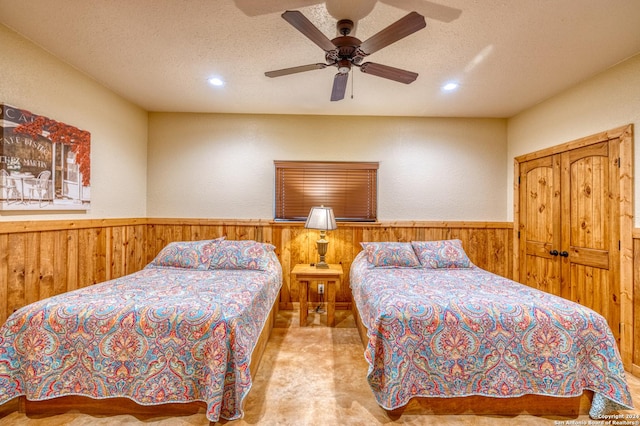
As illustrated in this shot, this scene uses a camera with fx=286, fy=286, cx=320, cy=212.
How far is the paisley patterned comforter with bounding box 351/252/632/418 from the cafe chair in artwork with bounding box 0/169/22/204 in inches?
106

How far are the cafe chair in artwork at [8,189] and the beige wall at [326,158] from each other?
1.61 meters

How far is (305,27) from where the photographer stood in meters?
1.56

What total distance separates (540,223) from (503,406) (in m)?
2.24

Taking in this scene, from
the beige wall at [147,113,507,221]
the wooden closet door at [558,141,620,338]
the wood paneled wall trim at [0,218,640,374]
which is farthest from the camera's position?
the beige wall at [147,113,507,221]

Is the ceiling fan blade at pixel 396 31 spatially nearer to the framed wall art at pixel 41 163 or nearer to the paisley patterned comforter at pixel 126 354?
the paisley patterned comforter at pixel 126 354

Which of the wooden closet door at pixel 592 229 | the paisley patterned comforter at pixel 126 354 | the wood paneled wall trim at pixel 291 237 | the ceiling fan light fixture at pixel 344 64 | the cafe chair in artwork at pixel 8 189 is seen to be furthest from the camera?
the wood paneled wall trim at pixel 291 237

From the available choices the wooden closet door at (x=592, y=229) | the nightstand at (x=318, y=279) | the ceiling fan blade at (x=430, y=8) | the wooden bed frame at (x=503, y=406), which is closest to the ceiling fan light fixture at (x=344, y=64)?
the ceiling fan blade at (x=430, y=8)

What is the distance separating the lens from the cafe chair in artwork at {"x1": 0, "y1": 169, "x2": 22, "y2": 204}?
2.01 meters

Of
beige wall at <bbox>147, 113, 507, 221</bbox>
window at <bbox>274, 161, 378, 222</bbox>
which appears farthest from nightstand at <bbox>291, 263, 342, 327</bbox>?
beige wall at <bbox>147, 113, 507, 221</bbox>

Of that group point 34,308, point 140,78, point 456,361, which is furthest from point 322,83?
point 34,308

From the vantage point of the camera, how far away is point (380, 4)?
67.4 inches

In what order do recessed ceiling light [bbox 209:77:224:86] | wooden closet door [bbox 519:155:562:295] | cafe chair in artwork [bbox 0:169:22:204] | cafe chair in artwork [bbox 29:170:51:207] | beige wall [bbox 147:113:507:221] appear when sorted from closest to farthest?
1. cafe chair in artwork [bbox 0:169:22:204]
2. cafe chair in artwork [bbox 29:170:51:207]
3. recessed ceiling light [bbox 209:77:224:86]
4. wooden closet door [bbox 519:155:562:295]
5. beige wall [bbox 147:113:507:221]

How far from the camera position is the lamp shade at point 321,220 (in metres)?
3.23

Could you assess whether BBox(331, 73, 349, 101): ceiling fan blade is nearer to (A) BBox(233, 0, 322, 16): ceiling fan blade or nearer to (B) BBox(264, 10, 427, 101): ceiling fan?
(B) BBox(264, 10, 427, 101): ceiling fan
